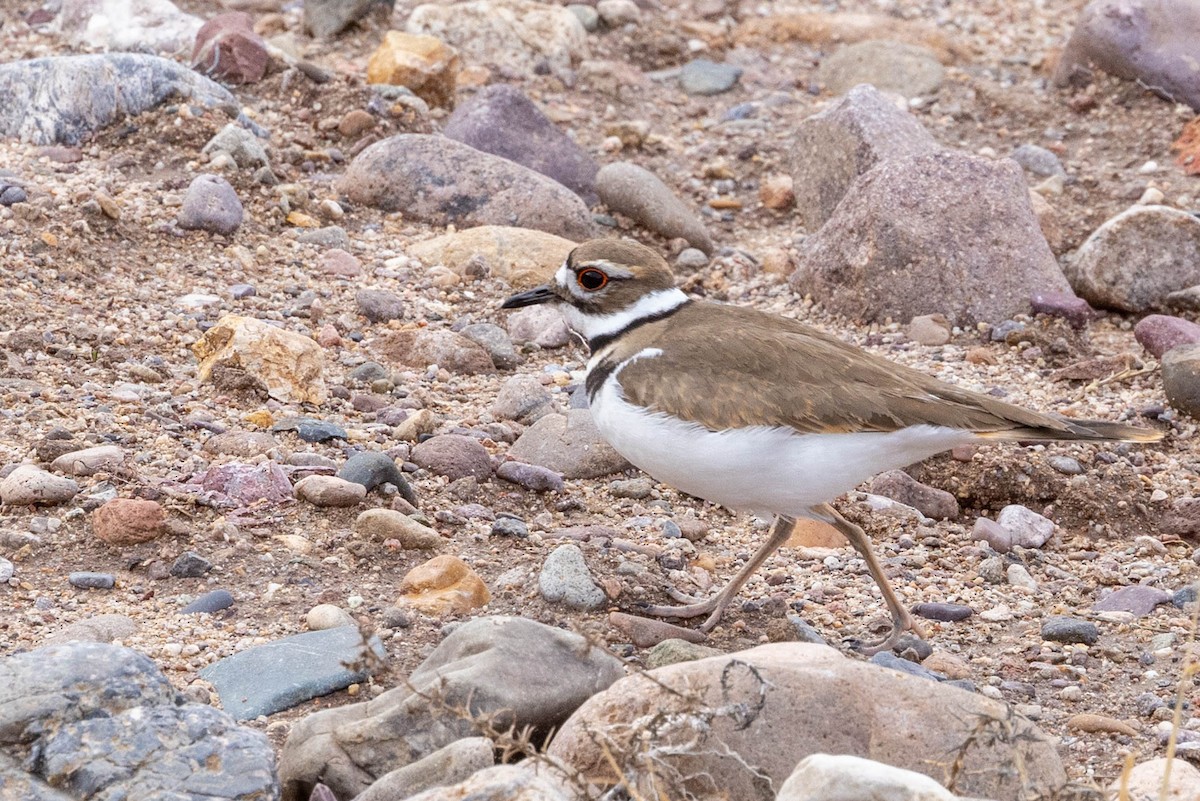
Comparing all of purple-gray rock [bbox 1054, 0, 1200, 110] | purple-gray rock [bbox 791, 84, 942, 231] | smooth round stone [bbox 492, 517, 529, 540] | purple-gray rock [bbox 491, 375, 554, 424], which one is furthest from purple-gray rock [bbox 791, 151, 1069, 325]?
purple-gray rock [bbox 1054, 0, 1200, 110]

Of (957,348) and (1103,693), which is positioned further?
(957,348)

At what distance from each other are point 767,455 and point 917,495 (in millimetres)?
1566

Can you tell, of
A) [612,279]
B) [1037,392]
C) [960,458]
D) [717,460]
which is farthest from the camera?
[1037,392]

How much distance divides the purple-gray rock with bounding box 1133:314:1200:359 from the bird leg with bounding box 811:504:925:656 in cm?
279

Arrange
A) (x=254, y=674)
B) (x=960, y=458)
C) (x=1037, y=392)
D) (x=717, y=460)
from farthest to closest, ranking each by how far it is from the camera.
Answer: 1. (x=1037, y=392)
2. (x=960, y=458)
3. (x=717, y=460)
4. (x=254, y=674)

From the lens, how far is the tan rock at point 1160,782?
361cm

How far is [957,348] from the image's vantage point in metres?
7.18

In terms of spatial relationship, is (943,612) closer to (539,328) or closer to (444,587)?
(444,587)

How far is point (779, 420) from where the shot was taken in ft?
15.1

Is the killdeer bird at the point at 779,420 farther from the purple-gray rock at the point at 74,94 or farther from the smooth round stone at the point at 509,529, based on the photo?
the purple-gray rock at the point at 74,94

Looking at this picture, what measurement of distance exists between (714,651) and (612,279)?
1.47 meters

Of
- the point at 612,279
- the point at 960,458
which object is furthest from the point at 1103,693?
the point at 612,279

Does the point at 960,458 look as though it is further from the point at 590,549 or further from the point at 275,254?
the point at 275,254

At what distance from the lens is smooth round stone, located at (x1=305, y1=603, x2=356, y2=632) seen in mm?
4480
